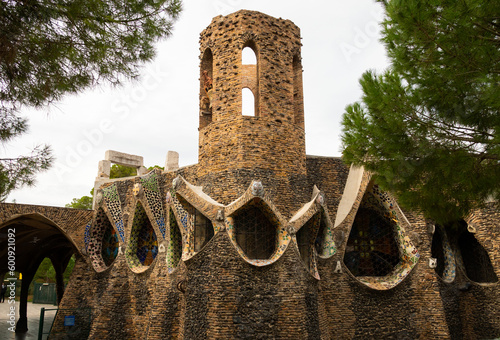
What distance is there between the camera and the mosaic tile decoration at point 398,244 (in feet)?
24.9

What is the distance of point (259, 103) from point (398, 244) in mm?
3663

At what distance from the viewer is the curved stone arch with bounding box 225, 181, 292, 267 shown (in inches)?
249

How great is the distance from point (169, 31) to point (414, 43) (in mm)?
2335

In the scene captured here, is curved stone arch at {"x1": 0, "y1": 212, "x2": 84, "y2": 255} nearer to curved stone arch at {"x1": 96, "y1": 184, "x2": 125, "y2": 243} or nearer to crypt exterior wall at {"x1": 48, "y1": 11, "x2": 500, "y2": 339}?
curved stone arch at {"x1": 96, "y1": 184, "x2": 125, "y2": 243}

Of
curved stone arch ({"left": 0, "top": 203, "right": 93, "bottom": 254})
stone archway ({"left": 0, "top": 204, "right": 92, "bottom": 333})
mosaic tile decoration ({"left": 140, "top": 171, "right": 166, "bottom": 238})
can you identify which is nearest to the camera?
mosaic tile decoration ({"left": 140, "top": 171, "right": 166, "bottom": 238})

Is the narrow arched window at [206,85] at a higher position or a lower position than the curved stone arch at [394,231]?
higher

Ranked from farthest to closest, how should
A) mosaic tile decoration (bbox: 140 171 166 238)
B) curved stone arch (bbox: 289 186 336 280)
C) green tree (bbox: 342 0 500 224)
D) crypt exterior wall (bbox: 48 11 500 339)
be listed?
mosaic tile decoration (bbox: 140 171 166 238) → curved stone arch (bbox: 289 186 336 280) → crypt exterior wall (bbox: 48 11 500 339) → green tree (bbox: 342 0 500 224)

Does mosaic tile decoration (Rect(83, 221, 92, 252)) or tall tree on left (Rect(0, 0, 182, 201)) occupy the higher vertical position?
tall tree on left (Rect(0, 0, 182, 201))

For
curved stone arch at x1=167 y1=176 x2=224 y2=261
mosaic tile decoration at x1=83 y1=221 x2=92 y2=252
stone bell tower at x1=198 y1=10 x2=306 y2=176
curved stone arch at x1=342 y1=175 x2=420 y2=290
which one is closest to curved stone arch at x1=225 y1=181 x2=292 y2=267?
curved stone arch at x1=167 y1=176 x2=224 y2=261

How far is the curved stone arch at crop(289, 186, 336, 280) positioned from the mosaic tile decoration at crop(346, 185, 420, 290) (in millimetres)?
824

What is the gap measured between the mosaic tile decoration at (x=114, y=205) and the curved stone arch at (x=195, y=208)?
2.59 metres

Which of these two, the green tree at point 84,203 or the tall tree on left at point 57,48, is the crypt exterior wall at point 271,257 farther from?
the green tree at point 84,203

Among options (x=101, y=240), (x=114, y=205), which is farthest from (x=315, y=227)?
(x=101, y=240)

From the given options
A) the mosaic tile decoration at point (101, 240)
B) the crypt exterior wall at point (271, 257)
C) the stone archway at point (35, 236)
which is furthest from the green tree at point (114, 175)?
the crypt exterior wall at point (271, 257)
